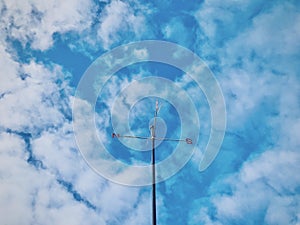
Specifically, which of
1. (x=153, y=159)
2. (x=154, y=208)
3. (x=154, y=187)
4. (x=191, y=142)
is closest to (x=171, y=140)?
(x=191, y=142)

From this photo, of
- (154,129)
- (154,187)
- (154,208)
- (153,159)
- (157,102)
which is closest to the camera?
(154,208)

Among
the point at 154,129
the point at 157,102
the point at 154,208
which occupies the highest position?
the point at 157,102

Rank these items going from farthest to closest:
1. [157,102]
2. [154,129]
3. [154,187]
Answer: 1. [157,102]
2. [154,129]
3. [154,187]

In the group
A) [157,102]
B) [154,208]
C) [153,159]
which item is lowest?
[154,208]

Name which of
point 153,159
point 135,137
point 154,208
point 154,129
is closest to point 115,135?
point 135,137

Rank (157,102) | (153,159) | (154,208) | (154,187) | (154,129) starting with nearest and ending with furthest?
(154,208)
(154,187)
(153,159)
(154,129)
(157,102)

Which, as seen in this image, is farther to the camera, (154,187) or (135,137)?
(135,137)

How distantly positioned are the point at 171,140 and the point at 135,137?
3428 millimetres

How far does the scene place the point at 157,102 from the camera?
30266mm

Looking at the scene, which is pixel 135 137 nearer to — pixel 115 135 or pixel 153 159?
pixel 115 135

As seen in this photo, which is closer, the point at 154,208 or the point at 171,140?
the point at 154,208

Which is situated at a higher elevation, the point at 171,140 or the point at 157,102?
the point at 157,102

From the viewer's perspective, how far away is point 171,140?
30.5m

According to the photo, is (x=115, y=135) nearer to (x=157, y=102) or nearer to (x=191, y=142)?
(x=157, y=102)
